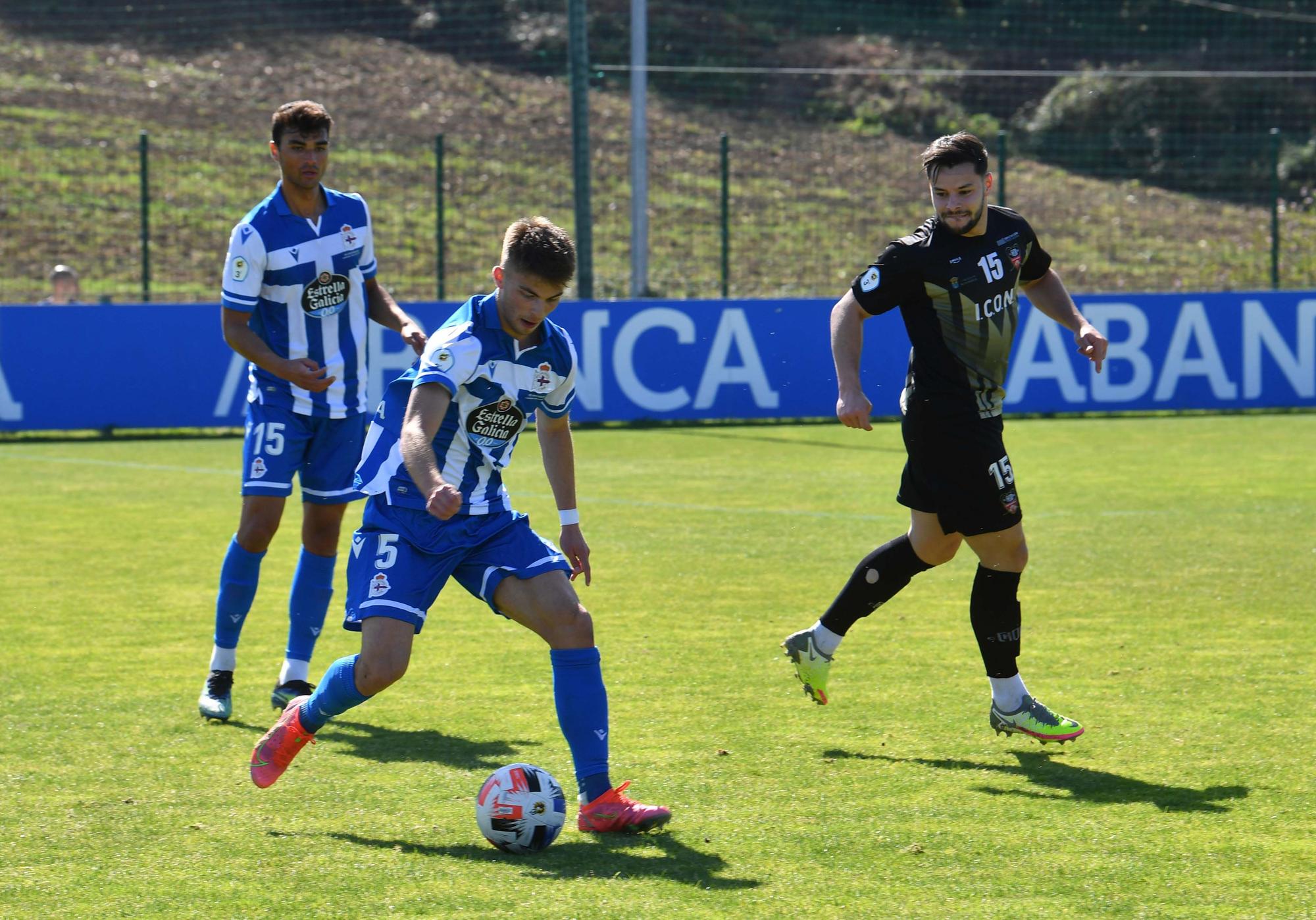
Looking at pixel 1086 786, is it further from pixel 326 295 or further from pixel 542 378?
pixel 326 295

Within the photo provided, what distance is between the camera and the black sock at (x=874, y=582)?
19.0 ft

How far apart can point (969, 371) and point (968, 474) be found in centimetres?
34

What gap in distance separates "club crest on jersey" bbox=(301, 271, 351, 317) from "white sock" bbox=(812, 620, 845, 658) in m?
2.13

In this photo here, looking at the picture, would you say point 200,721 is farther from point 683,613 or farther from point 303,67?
point 303,67

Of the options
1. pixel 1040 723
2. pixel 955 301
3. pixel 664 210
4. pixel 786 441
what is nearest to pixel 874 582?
pixel 1040 723

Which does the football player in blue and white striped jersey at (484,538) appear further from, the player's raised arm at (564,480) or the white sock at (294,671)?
the white sock at (294,671)

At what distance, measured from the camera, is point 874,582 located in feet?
19.0

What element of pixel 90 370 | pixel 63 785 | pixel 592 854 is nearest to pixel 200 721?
pixel 63 785

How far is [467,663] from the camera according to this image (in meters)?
6.79

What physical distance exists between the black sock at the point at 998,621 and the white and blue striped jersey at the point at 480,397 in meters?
1.65

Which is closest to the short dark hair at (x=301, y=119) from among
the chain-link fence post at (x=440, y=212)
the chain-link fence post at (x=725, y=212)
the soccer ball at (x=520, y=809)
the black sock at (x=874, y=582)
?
the black sock at (x=874, y=582)

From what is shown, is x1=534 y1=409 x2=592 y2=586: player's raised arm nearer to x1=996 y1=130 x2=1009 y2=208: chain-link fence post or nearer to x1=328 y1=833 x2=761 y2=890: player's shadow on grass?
x1=328 y1=833 x2=761 y2=890: player's shadow on grass

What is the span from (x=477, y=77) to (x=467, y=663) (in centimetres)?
2643

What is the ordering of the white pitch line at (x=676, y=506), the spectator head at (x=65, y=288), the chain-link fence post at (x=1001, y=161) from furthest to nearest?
the chain-link fence post at (x=1001, y=161) < the spectator head at (x=65, y=288) < the white pitch line at (x=676, y=506)
